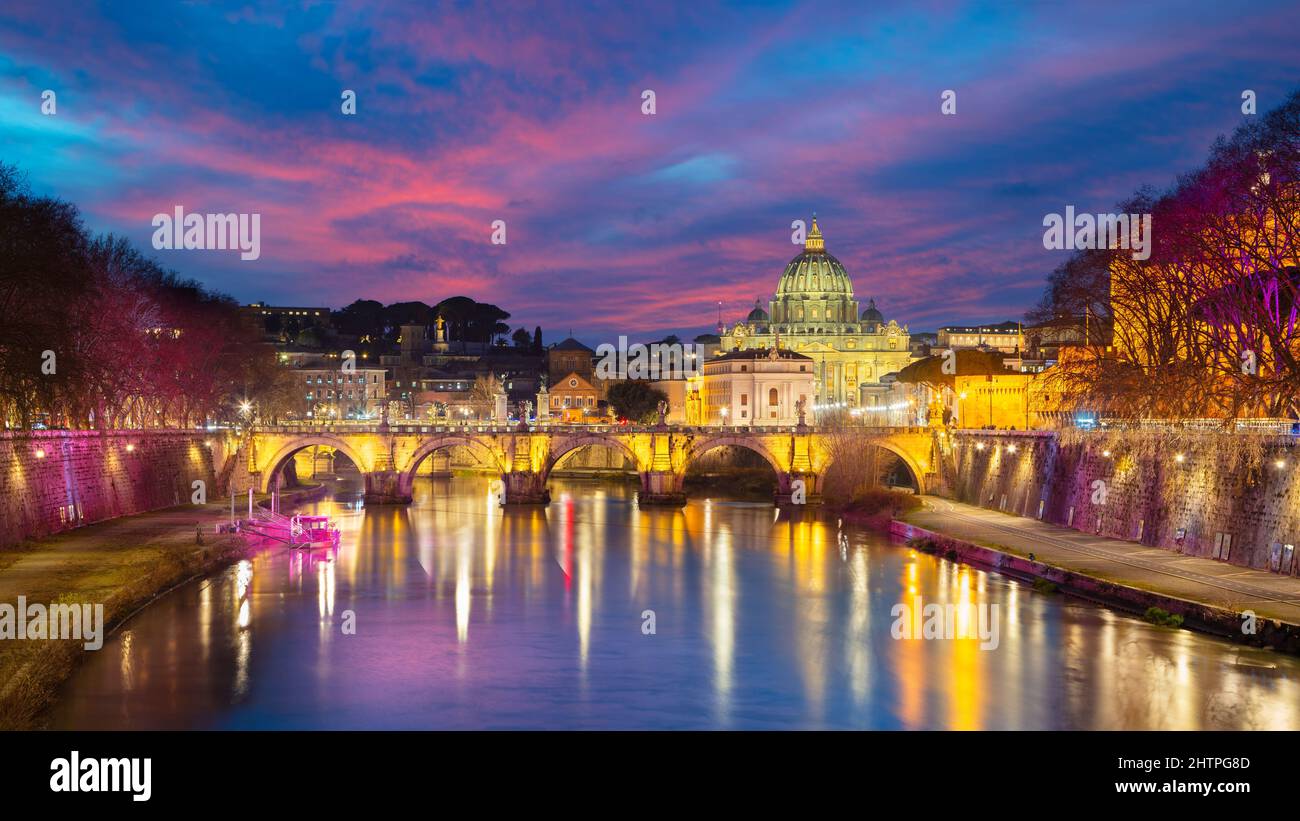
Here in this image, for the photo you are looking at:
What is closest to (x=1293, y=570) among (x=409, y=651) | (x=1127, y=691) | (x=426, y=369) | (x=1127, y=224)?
(x=1127, y=691)

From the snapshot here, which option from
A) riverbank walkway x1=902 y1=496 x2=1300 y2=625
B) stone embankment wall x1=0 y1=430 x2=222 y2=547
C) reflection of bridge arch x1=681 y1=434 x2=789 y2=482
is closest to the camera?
riverbank walkway x1=902 y1=496 x2=1300 y2=625

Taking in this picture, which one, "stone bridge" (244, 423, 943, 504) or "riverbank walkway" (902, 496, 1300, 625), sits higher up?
"stone bridge" (244, 423, 943, 504)

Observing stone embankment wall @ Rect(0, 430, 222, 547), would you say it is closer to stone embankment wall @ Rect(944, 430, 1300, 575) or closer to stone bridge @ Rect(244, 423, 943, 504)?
stone bridge @ Rect(244, 423, 943, 504)

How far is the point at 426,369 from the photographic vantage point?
163500 millimetres

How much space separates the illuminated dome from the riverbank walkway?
451 ft

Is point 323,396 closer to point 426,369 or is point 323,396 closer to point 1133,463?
point 426,369

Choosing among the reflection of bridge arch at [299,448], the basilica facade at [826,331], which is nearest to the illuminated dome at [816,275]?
the basilica facade at [826,331]

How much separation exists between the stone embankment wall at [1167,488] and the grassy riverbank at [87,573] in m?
29.7

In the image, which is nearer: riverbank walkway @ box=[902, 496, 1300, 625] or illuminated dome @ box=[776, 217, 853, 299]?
riverbank walkway @ box=[902, 496, 1300, 625]

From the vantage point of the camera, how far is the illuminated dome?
19262 centimetres

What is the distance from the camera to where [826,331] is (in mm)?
187250
